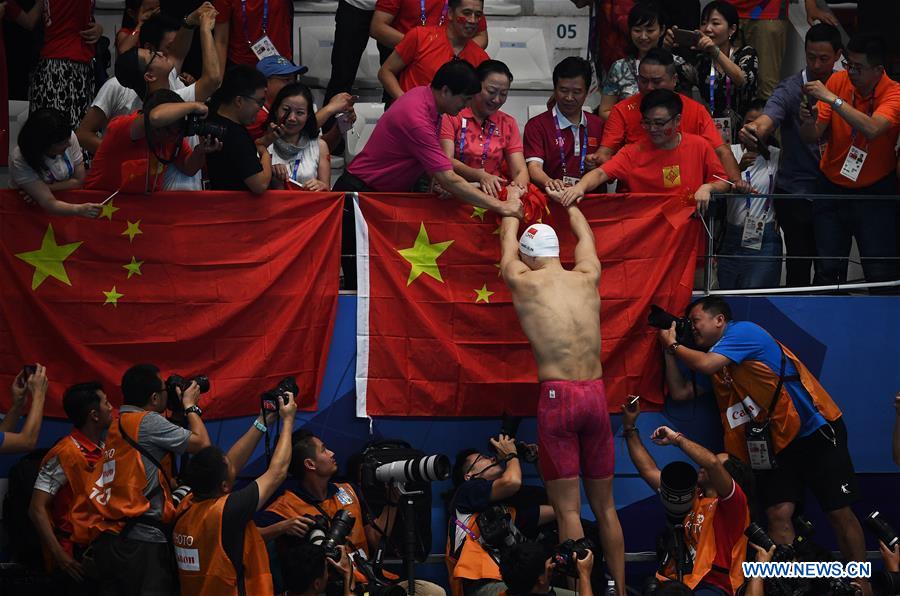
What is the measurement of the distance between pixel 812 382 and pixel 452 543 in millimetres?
2490

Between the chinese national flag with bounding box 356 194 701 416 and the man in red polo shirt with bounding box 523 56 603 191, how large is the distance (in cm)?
73

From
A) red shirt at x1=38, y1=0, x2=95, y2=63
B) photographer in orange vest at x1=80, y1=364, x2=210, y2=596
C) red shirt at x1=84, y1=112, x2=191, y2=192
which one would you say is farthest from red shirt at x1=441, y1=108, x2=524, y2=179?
red shirt at x1=38, y1=0, x2=95, y2=63

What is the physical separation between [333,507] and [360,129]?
3.78 metres

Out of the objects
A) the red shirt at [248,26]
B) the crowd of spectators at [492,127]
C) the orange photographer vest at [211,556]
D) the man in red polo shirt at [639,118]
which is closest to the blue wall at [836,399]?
the crowd of spectators at [492,127]

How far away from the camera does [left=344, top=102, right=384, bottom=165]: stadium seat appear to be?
11.4 m

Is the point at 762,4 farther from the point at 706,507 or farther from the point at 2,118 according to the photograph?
the point at 2,118

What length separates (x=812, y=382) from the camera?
9078 mm

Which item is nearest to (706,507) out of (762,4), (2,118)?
(762,4)

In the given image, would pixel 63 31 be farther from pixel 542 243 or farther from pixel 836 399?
pixel 836 399

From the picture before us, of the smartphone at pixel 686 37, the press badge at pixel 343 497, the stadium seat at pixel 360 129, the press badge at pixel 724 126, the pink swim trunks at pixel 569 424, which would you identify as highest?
the smartphone at pixel 686 37

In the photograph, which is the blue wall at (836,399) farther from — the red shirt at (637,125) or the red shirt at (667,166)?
the red shirt at (637,125)

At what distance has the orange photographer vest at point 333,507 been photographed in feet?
27.8

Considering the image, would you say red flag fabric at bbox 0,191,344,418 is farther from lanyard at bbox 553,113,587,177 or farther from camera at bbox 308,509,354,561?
lanyard at bbox 553,113,587,177

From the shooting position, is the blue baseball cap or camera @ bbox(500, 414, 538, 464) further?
the blue baseball cap
